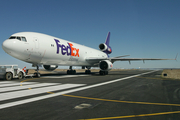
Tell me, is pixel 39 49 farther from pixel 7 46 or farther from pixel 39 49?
pixel 7 46

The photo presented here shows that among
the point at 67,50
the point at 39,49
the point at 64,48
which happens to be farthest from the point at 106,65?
the point at 39,49

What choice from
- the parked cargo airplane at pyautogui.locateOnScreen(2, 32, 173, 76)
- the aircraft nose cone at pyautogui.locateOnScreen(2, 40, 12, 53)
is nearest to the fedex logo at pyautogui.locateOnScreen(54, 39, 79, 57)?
the parked cargo airplane at pyautogui.locateOnScreen(2, 32, 173, 76)

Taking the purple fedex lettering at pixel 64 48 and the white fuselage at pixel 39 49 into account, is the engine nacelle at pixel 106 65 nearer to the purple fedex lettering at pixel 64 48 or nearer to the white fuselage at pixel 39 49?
the white fuselage at pixel 39 49

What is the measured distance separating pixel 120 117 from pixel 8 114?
10.2 ft

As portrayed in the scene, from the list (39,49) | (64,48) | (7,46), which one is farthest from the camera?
(64,48)

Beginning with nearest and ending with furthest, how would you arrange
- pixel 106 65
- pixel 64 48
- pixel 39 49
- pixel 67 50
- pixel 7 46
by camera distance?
1. pixel 7 46
2. pixel 39 49
3. pixel 64 48
4. pixel 67 50
5. pixel 106 65


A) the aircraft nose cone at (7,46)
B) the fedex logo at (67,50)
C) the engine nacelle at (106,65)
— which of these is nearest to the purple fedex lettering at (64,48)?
the fedex logo at (67,50)

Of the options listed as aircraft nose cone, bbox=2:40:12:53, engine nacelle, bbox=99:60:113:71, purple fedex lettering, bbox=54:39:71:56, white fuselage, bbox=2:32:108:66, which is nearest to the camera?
aircraft nose cone, bbox=2:40:12:53

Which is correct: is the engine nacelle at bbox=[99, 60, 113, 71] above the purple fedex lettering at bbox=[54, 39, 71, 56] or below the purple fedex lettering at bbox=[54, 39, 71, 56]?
below

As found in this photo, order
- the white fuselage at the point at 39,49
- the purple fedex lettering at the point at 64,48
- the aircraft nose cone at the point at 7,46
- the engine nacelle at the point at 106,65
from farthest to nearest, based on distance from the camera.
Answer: the engine nacelle at the point at 106,65 < the purple fedex lettering at the point at 64,48 < the white fuselage at the point at 39,49 < the aircraft nose cone at the point at 7,46

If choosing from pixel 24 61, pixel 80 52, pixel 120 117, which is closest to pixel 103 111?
pixel 120 117

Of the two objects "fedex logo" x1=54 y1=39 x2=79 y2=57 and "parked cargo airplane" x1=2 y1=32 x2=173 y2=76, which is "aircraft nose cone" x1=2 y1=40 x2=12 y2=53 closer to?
"parked cargo airplane" x1=2 y1=32 x2=173 y2=76

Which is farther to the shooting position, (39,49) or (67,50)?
(67,50)

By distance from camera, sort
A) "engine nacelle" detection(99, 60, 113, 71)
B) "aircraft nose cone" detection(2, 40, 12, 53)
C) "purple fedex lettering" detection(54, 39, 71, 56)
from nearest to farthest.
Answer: "aircraft nose cone" detection(2, 40, 12, 53) → "purple fedex lettering" detection(54, 39, 71, 56) → "engine nacelle" detection(99, 60, 113, 71)
